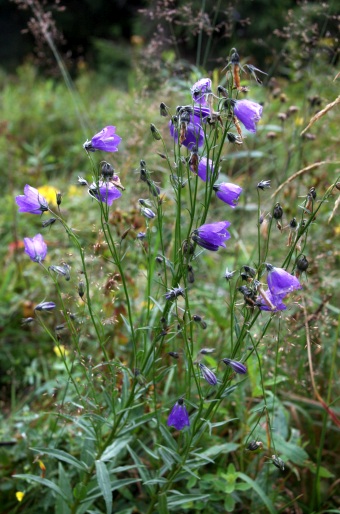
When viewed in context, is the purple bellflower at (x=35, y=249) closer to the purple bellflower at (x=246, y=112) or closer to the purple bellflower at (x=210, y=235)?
the purple bellflower at (x=210, y=235)

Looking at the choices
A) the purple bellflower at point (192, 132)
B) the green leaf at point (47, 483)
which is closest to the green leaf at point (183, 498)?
the green leaf at point (47, 483)

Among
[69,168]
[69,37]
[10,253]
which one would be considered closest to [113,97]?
[69,168]

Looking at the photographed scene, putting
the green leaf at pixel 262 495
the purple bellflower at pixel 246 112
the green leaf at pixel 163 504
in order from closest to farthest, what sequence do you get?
1. the purple bellflower at pixel 246 112
2. the green leaf at pixel 163 504
3. the green leaf at pixel 262 495

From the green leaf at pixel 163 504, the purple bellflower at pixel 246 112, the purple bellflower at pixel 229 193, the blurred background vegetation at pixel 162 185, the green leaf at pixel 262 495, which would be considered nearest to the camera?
the purple bellflower at pixel 246 112

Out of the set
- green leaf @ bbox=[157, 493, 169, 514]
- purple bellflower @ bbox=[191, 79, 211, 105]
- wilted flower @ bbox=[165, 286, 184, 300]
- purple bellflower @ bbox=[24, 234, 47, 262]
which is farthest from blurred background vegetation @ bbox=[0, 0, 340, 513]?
purple bellflower @ bbox=[191, 79, 211, 105]

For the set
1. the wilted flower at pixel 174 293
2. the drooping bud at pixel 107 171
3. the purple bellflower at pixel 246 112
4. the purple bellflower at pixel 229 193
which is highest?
the purple bellflower at pixel 246 112

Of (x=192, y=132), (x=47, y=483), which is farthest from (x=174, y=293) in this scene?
(x=47, y=483)

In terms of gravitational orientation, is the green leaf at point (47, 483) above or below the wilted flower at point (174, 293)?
below
